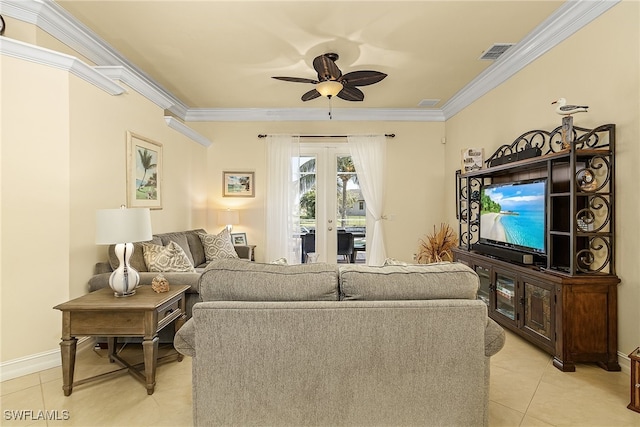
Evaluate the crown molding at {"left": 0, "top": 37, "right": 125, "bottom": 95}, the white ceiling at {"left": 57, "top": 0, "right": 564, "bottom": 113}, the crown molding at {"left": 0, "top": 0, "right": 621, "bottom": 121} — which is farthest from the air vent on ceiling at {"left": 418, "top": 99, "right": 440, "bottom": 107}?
the crown molding at {"left": 0, "top": 37, "right": 125, "bottom": 95}

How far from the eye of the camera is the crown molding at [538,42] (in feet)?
8.95

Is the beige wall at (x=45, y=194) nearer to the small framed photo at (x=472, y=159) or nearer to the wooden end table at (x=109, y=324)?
the wooden end table at (x=109, y=324)

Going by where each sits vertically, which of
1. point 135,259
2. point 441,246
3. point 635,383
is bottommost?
point 635,383

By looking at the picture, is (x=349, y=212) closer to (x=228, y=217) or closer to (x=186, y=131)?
(x=228, y=217)

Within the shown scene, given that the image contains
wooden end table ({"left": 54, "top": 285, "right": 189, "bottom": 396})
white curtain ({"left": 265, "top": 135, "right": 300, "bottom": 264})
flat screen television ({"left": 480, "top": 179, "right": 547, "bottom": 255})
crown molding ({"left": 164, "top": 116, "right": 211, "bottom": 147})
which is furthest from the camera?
white curtain ({"left": 265, "top": 135, "right": 300, "bottom": 264})

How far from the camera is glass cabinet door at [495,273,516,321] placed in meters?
3.20

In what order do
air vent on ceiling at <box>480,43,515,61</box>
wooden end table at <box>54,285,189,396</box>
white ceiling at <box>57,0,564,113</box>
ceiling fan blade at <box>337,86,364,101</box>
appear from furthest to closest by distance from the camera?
ceiling fan blade at <box>337,86,364,101</box> < air vent on ceiling at <box>480,43,515,61</box> < white ceiling at <box>57,0,564,113</box> < wooden end table at <box>54,285,189,396</box>

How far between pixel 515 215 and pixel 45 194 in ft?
13.0

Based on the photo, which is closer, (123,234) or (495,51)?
(123,234)

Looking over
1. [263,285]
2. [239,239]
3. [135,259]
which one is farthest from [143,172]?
[263,285]

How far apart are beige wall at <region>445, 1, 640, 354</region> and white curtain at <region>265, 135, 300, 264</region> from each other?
3430 mm

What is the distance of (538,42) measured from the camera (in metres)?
3.27

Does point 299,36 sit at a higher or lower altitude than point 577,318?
higher

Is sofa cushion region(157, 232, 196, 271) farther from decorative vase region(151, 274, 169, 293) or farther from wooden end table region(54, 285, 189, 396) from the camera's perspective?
wooden end table region(54, 285, 189, 396)
